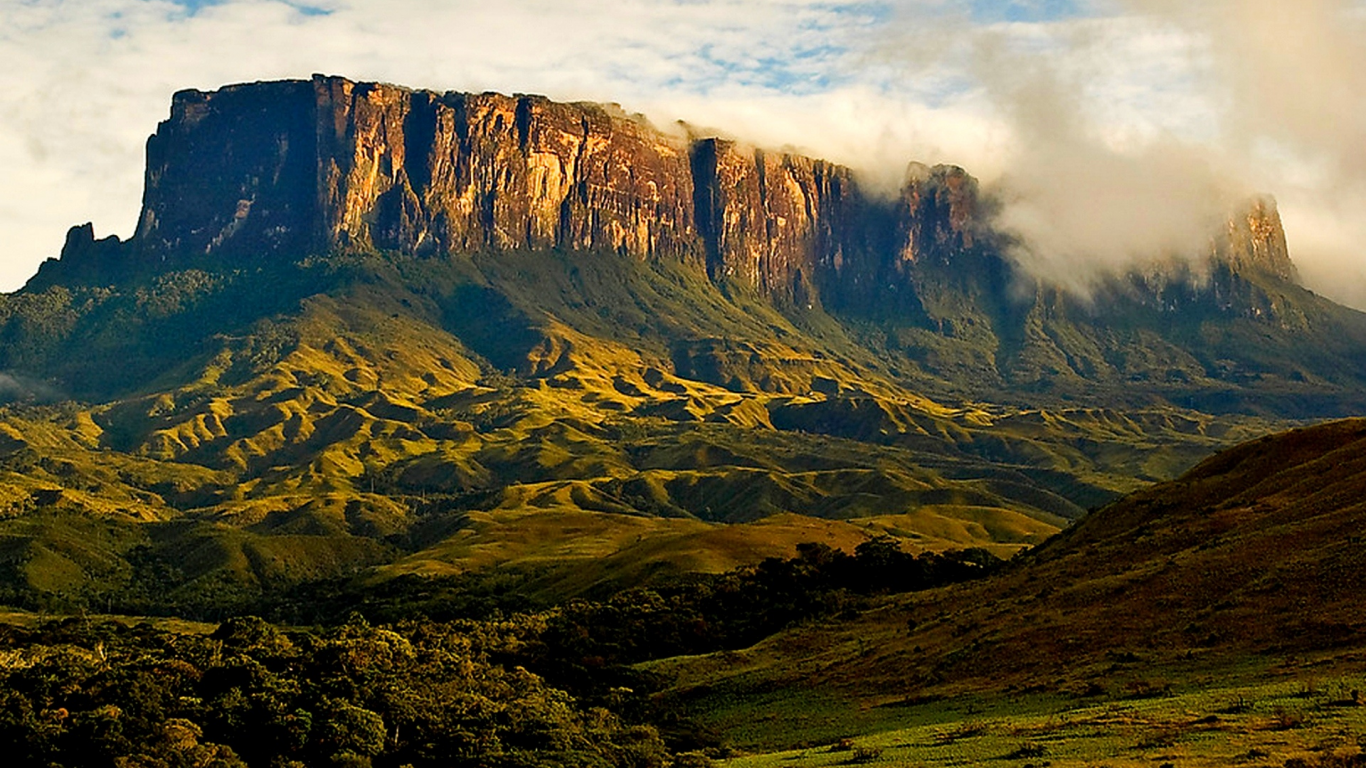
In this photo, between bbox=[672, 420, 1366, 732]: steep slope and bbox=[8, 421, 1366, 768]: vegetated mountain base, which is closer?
bbox=[8, 421, 1366, 768]: vegetated mountain base

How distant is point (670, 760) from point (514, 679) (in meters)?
30.6

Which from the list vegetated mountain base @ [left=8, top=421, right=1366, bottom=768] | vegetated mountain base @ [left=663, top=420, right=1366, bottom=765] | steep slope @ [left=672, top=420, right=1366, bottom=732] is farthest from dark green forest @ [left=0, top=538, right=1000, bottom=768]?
steep slope @ [left=672, top=420, right=1366, bottom=732]

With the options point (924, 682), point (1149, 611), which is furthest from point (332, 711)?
point (1149, 611)

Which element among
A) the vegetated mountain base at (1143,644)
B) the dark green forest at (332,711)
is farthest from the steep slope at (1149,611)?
the dark green forest at (332,711)

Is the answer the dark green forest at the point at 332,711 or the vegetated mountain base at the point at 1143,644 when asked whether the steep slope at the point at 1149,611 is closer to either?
the vegetated mountain base at the point at 1143,644

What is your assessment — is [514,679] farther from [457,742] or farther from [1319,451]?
[1319,451]

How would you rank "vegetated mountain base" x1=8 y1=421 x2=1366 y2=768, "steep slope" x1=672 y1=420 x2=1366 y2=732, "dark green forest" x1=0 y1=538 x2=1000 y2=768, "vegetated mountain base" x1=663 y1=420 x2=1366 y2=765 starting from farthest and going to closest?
"steep slope" x1=672 y1=420 x2=1366 y2=732, "dark green forest" x1=0 y1=538 x2=1000 y2=768, "vegetated mountain base" x1=8 y1=421 x2=1366 y2=768, "vegetated mountain base" x1=663 y1=420 x2=1366 y2=765

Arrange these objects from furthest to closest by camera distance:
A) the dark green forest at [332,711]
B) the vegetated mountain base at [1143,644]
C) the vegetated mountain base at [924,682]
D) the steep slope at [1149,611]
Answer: the steep slope at [1149,611]
the dark green forest at [332,711]
the vegetated mountain base at [924,682]
the vegetated mountain base at [1143,644]

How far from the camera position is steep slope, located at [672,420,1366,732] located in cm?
8081

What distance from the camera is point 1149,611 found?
92812 mm

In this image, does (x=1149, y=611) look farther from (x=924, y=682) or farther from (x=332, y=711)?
(x=332, y=711)

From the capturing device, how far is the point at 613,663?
5463 inches

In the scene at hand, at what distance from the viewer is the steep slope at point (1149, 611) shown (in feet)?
265

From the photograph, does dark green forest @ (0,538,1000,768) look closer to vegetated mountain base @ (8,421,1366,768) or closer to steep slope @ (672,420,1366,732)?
vegetated mountain base @ (8,421,1366,768)
